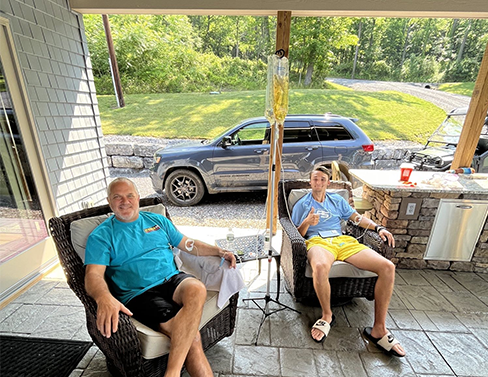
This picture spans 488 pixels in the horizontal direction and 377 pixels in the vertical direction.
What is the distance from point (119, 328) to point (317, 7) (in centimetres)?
269

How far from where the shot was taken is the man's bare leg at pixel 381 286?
5.27 feet


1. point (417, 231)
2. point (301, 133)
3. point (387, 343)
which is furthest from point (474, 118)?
point (387, 343)

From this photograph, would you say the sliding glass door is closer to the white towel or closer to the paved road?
the white towel

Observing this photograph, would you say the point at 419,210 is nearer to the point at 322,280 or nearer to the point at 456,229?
the point at 456,229

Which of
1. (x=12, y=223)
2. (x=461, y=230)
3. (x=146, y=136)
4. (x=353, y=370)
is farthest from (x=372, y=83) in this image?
(x=12, y=223)

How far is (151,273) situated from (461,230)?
2695 millimetres

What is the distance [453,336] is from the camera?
1.68 m

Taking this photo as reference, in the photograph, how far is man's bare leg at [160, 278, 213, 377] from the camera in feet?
3.75

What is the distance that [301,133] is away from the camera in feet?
11.6

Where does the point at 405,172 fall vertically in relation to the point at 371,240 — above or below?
above

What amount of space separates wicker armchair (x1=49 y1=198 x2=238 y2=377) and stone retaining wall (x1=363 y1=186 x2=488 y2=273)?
5.58 ft

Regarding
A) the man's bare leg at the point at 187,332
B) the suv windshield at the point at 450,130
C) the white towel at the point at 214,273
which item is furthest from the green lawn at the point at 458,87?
the man's bare leg at the point at 187,332

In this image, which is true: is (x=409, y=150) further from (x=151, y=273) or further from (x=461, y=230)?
(x=151, y=273)

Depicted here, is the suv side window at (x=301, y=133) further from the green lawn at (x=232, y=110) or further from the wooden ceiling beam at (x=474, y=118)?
the green lawn at (x=232, y=110)
